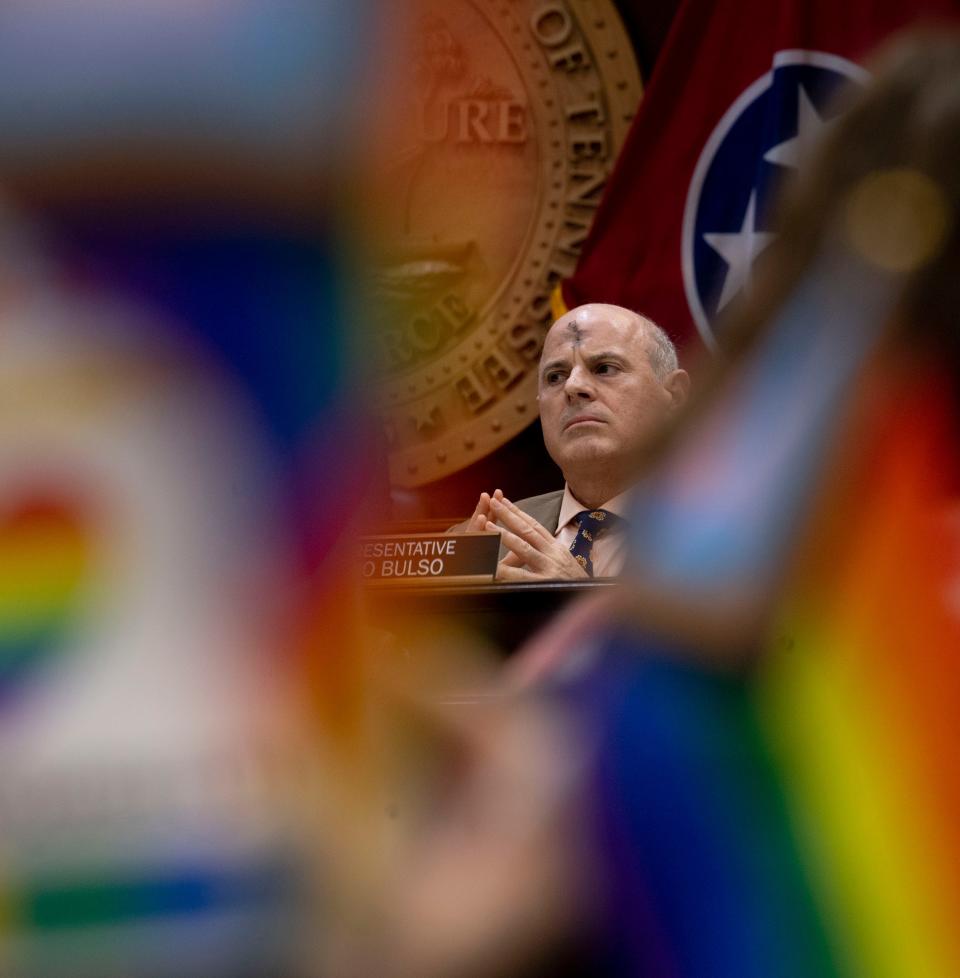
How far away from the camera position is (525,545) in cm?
203

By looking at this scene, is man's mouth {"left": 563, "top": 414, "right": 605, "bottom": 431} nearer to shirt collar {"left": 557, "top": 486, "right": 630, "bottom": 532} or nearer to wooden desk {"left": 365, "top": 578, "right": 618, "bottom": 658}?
shirt collar {"left": 557, "top": 486, "right": 630, "bottom": 532}

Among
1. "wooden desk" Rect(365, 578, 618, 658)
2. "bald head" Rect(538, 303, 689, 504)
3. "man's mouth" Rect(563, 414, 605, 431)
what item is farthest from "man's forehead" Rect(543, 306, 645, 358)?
"wooden desk" Rect(365, 578, 618, 658)

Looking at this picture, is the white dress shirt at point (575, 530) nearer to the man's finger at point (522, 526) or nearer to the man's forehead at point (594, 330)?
the man's finger at point (522, 526)

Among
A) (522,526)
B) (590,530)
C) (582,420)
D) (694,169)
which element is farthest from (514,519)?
(694,169)

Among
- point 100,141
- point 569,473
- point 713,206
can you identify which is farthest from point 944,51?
point 713,206

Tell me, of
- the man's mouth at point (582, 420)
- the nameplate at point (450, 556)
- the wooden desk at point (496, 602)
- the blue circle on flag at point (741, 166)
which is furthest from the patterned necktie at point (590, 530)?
the blue circle on flag at point (741, 166)

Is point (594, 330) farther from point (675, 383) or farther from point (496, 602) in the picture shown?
point (496, 602)

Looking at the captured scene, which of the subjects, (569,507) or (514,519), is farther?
(569,507)

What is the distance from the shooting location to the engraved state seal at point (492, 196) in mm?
3219

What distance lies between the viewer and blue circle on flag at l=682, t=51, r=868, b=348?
3033mm

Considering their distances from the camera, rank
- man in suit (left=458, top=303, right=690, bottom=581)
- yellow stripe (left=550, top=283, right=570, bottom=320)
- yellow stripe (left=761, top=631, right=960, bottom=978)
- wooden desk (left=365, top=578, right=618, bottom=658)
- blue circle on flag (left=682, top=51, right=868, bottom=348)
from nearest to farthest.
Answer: yellow stripe (left=761, top=631, right=960, bottom=978) → wooden desk (left=365, top=578, right=618, bottom=658) → man in suit (left=458, top=303, right=690, bottom=581) → blue circle on flag (left=682, top=51, right=868, bottom=348) → yellow stripe (left=550, top=283, right=570, bottom=320)

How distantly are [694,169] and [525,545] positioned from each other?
1.46 metres

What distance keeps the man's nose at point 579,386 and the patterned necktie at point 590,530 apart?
23 cm

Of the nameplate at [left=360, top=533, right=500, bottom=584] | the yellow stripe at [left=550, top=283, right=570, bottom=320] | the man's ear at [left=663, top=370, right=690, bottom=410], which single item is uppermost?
the nameplate at [left=360, top=533, right=500, bottom=584]
